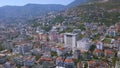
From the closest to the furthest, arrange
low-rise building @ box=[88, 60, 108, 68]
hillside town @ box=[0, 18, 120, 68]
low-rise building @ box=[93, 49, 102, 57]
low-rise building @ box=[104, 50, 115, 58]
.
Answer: low-rise building @ box=[88, 60, 108, 68]
hillside town @ box=[0, 18, 120, 68]
low-rise building @ box=[104, 50, 115, 58]
low-rise building @ box=[93, 49, 102, 57]

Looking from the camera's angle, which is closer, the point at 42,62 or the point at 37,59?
the point at 42,62

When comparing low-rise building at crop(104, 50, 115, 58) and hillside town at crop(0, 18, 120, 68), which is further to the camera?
low-rise building at crop(104, 50, 115, 58)

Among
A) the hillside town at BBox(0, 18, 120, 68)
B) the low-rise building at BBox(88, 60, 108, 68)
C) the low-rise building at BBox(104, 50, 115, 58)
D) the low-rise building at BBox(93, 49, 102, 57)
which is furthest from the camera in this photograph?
the low-rise building at BBox(93, 49, 102, 57)

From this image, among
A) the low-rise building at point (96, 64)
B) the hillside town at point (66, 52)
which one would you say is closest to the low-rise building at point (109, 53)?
the hillside town at point (66, 52)

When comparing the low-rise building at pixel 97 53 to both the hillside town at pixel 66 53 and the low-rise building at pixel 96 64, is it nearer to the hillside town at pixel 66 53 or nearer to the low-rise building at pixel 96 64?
the hillside town at pixel 66 53

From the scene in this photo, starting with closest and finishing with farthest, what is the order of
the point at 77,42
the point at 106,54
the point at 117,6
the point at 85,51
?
the point at 106,54, the point at 85,51, the point at 77,42, the point at 117,6

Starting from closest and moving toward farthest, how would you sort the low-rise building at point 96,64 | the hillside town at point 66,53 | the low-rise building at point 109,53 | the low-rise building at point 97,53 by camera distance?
the low-rise building at point 96,64 → the hillside town at point 66,53 → the low-rise building at point 109,53 → the low-rise building at point 97,53

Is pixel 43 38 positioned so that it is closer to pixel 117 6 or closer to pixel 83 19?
pixel 83 19

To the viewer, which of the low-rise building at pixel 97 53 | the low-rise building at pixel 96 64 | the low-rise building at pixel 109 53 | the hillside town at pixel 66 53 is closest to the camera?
the low-rise building at pixel 96 64

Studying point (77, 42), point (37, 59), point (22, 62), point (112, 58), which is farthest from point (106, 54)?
point (22, 62)

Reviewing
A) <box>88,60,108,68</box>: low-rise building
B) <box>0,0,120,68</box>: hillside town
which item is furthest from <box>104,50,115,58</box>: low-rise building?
<box>88,60,108,68</box>: low-rise building

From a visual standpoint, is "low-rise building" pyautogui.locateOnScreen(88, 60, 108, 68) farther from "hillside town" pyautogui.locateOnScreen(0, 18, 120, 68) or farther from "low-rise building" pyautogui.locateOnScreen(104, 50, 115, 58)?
"low-rise building" pyautogui.locateOnScreen(104, 50, 115, 58)
